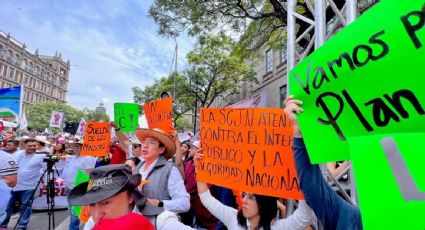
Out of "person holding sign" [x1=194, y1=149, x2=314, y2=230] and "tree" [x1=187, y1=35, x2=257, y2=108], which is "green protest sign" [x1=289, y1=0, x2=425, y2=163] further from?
"tree" [x1=187, y1=35, x2=257, y2=108]

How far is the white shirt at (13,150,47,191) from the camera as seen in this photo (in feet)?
18.1

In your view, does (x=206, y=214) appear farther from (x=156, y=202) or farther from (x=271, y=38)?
(x=271, y=38)

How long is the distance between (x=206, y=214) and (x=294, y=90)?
9.20ft

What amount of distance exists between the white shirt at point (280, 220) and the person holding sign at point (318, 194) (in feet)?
1.04

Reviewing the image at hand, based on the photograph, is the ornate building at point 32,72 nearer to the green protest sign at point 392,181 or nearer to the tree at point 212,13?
the tree at point 212,13

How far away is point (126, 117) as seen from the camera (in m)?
4.73

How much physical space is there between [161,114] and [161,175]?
3.82ft

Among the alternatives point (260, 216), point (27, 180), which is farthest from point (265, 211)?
point (27, 180)

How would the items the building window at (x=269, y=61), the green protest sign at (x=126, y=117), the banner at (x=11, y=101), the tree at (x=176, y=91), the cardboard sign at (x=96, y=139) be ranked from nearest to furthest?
the green protest sign at (x=126, y=117) → the cardboard sign at (x=96, y=139) → the banner at (x=11, y=101) → the building window at (x=269, y=61) → the tree at (x=176, y=91)

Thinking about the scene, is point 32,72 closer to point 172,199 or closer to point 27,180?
point 27,180

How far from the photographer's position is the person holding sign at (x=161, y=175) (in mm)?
2598

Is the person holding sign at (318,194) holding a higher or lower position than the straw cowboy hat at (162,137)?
lower

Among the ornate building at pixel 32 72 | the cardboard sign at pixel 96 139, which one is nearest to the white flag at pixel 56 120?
the cardboard sign at pixel 96 139

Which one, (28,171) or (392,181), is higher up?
(392,181)
